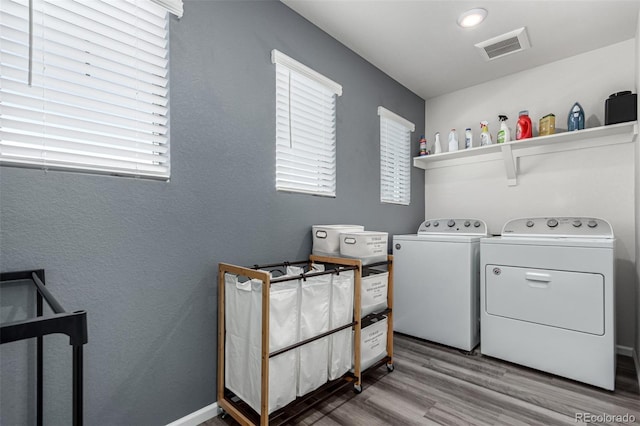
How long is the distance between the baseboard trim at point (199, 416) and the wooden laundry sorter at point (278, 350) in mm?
44

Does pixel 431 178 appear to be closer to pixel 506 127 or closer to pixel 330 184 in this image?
pixel 506 127

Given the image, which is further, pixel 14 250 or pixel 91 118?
pixel 91 118

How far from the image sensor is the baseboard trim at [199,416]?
1503 mm

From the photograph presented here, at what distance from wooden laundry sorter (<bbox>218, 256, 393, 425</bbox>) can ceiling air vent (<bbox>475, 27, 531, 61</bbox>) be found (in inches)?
75.7

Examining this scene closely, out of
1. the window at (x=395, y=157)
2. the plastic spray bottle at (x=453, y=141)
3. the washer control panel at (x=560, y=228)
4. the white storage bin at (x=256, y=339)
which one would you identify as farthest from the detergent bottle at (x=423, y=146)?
the white storage bin at (x=256, y=339)

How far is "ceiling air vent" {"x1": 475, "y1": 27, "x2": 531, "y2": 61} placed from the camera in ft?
7.68

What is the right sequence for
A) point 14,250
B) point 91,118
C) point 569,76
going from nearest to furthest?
point 14,250
point 91,118
point 569,76

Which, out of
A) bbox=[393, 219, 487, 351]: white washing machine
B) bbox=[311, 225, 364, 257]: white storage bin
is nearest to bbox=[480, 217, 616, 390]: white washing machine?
bbox=[393, 219, 487, 351]: white washing machine

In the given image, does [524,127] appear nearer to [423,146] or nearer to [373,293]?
[423,146]

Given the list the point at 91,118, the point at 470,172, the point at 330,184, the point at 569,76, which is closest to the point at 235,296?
the point at 91,118

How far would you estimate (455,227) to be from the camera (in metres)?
2.95

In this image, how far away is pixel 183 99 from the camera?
1.53 meters

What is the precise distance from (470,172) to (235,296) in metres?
2.79

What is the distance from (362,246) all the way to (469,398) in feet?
3.56
